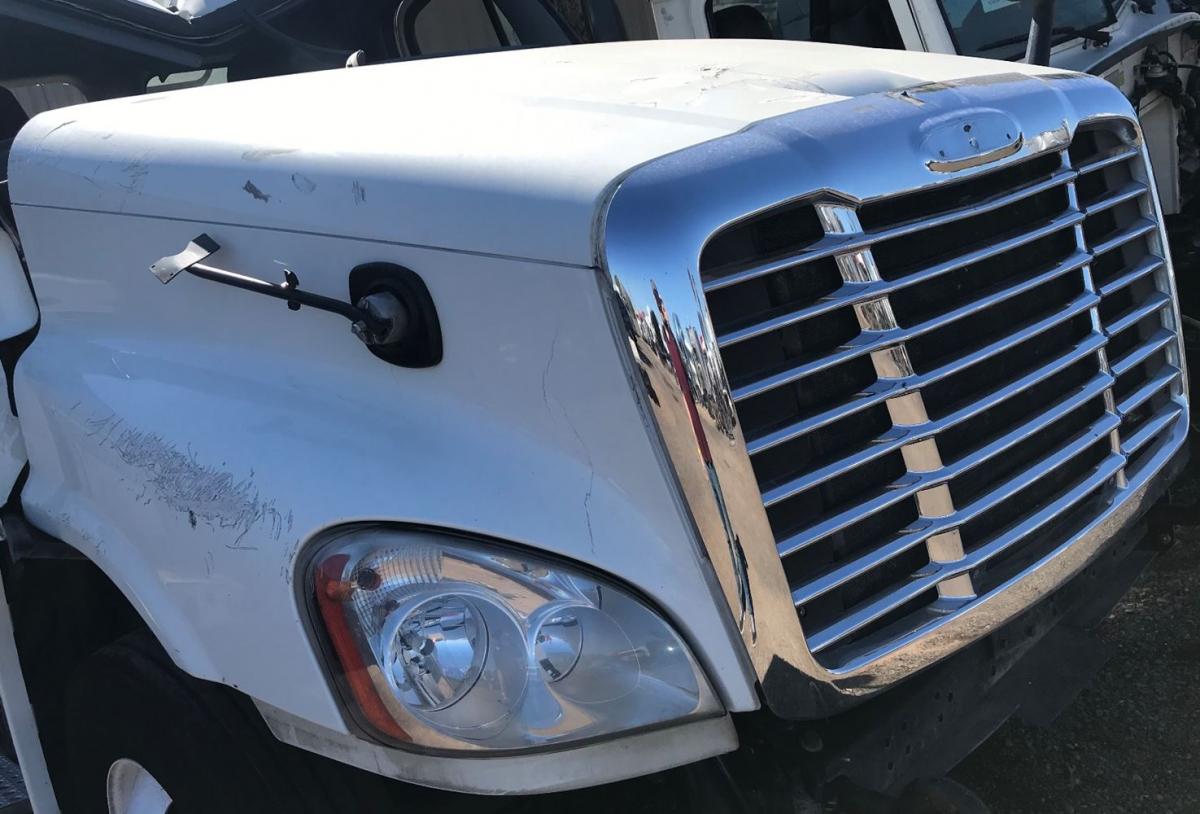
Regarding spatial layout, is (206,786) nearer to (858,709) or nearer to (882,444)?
(858,709)

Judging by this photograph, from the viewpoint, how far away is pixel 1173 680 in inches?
134

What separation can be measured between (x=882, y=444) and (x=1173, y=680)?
84.2 inches

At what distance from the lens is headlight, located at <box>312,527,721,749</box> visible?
163cm

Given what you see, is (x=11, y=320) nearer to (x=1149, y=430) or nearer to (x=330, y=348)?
(x=330, y=348)

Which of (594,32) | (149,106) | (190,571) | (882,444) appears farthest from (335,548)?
(594,32)

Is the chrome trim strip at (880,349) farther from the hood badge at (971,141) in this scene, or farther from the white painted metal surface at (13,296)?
the white painted metal surface at (13,296)

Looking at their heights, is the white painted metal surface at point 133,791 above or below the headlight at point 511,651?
below

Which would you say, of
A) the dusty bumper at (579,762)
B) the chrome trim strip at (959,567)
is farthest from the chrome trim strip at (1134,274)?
the dusty bumper at (579,762)

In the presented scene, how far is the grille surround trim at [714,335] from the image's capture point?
156 centimetres

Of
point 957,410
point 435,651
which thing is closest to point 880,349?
point 957,410

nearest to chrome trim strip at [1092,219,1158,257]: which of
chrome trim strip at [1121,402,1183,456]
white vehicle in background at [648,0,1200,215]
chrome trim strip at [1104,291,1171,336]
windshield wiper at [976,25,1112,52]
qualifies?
chrome trim strip at [1104,291,1171,336]

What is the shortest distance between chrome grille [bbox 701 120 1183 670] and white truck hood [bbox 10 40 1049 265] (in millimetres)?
247

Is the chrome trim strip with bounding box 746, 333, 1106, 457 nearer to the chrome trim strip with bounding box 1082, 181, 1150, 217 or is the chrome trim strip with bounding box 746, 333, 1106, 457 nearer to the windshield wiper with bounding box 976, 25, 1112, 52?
the chrome trim strip with bounding box 1082, 181, 1150, 217

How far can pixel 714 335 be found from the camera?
1592 mm
